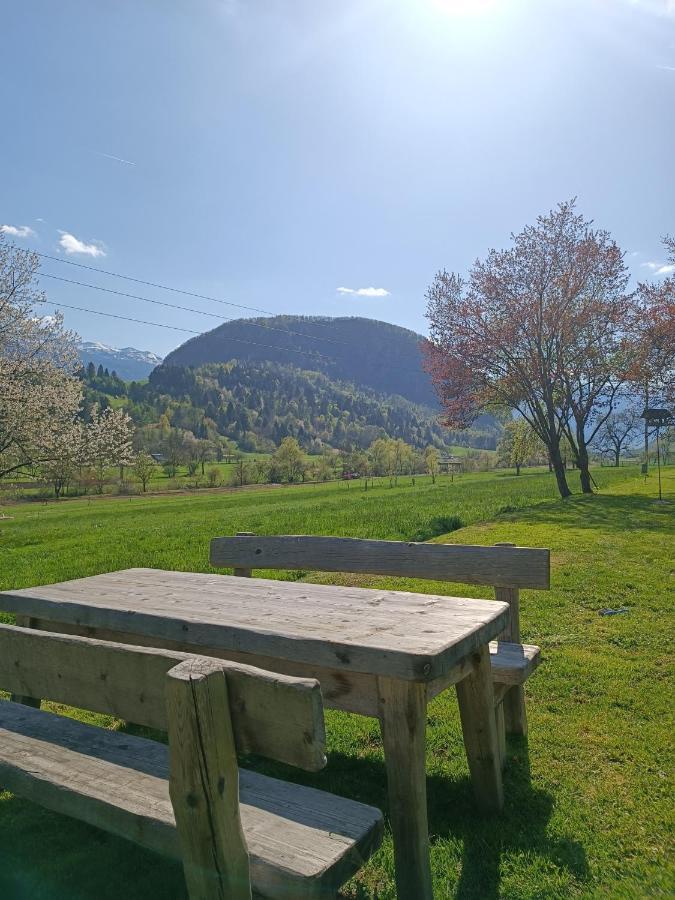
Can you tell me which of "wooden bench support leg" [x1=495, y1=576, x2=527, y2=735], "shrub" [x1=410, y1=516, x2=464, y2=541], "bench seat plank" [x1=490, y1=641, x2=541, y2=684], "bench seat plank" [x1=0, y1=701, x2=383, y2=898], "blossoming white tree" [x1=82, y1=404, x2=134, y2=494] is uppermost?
"blossoming white tree" [x1=82, y1=404, x2=134, y2=494]

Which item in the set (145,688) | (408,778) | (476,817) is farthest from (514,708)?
(145,688)

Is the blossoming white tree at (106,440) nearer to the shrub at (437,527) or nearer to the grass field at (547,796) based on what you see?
the shrub at (437,527)

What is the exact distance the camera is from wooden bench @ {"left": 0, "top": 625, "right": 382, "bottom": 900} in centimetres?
156

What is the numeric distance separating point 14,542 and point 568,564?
1611cm

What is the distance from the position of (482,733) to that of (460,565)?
1331 millimetres

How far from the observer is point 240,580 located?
4.23m

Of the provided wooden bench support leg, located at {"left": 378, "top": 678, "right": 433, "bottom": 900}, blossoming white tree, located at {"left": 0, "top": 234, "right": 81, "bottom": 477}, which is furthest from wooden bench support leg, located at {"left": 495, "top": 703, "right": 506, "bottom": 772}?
blossoming white tree, located at {"left": 0, "top": 234, "right": 81, "bottom": 477}

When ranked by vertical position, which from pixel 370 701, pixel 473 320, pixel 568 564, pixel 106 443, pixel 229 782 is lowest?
pixel 568 564

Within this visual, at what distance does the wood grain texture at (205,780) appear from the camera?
1.54 m

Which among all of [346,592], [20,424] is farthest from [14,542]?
[346,592]

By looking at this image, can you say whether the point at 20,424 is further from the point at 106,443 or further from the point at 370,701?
the point at 370,701

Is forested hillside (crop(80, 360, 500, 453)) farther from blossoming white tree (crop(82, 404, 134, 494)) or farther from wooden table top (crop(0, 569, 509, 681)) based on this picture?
wooden table top (crop(0, 569, 509, 681))

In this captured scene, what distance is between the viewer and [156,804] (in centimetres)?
195

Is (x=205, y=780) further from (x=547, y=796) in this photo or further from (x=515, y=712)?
(x=515, y=712)
